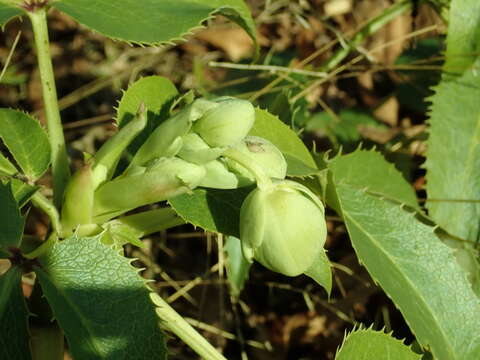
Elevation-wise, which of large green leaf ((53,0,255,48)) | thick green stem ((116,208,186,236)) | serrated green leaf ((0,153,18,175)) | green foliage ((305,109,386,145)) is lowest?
green foliage ((305,109,386,145))

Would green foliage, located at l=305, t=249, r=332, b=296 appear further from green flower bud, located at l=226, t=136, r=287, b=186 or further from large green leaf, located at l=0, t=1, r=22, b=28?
large green leaf, located at l=0, t=1, r=22, b=28

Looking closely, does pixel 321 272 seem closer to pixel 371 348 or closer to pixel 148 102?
pixel 371 348

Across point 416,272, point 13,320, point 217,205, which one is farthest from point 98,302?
point 416,272

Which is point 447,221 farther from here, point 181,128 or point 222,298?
point 181,128

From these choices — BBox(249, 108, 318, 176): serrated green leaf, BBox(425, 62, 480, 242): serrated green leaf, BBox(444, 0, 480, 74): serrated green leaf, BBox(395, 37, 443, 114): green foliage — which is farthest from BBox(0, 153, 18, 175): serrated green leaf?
BBox(395, 37, 443, 114): green foliage

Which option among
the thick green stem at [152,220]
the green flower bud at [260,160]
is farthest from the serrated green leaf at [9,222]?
the green flower bud at [260,160]
